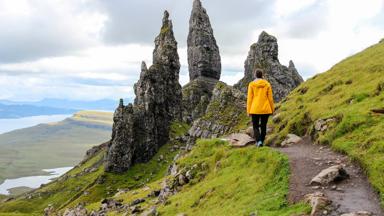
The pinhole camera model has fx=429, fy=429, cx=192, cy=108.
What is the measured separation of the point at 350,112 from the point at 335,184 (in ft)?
38.9

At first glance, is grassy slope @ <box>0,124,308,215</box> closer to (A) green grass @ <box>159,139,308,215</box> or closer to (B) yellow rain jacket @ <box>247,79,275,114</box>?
(A) green grass @ <box>159,139,308,215</box>

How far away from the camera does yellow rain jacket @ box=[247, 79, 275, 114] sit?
33469 millimetres

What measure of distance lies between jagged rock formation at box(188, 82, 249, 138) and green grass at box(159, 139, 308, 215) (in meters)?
78.2

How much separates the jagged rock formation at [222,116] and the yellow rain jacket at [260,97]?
81815mm

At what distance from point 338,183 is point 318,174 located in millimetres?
1469

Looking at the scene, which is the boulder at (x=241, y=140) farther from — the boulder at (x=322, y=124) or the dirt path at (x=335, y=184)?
the dirt path at (x=335, y=184)

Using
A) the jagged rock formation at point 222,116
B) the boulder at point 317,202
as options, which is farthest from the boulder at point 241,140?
the jagged rock formation at point 222,116

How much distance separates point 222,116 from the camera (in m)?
127

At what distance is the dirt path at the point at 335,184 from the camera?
2129 cm

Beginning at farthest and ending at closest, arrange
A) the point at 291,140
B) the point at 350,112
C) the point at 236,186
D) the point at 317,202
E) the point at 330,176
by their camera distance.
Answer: the point at 291,140
the point at 350,112
the point at 236,186
the point at 330,176
the point at 317,202

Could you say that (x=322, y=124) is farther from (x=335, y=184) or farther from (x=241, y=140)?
(x=335, y=184)

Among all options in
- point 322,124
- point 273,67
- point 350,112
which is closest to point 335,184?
point 350,112

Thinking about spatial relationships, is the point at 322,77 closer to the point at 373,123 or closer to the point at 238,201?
the point at 373,123

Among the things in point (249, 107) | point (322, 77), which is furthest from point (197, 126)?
point (249, 107)
